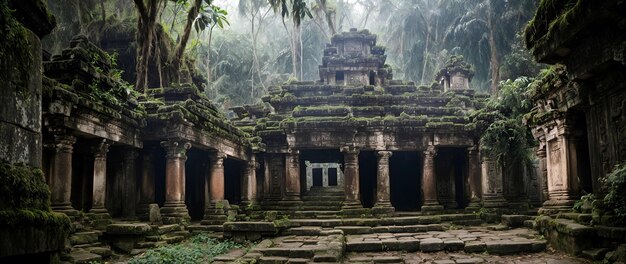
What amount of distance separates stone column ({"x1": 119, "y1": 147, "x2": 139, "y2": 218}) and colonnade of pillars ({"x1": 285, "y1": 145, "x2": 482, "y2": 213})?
5.33 meters

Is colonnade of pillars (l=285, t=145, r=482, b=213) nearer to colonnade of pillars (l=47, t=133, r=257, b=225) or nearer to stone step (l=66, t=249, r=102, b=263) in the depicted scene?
colonnade of pillars (l=47, t=133, r=257, b=225)

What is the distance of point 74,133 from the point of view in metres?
10.5

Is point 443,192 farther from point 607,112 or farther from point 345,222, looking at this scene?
point 607,112

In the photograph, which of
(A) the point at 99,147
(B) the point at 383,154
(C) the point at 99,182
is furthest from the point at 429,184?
(A) the point at 99,147

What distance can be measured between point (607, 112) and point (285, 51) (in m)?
39.5

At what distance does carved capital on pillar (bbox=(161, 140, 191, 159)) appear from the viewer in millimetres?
13242

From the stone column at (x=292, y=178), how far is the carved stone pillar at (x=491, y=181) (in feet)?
21.6

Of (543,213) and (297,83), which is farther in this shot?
(297,83)

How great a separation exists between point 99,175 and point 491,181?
12.5 metres

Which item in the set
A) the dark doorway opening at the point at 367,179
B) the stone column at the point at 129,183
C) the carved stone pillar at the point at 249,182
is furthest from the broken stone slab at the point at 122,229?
the dark doorway opening at the point at 367,179

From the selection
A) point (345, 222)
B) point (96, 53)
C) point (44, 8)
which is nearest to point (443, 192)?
point (345, 222)

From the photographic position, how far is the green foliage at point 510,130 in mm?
15242

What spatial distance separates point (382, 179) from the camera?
16.7 m

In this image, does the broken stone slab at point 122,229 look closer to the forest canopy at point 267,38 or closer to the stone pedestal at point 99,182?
the stone pedestal at point 99,182
